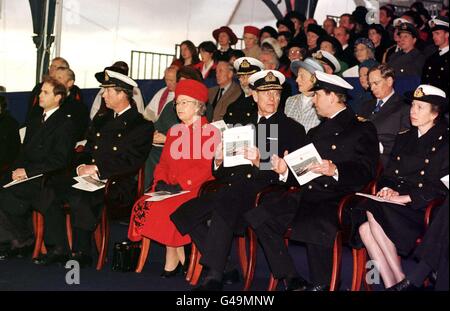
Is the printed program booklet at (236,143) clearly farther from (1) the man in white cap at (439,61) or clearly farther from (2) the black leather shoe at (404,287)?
(1) the man in white cap at (439,61)

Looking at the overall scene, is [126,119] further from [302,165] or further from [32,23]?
[32,23]

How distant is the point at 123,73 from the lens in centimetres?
832

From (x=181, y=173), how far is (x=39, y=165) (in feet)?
4.63

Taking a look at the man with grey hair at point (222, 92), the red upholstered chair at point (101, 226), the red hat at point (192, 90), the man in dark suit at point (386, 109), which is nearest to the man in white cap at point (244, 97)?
the man with grey hair at point (222, 92)

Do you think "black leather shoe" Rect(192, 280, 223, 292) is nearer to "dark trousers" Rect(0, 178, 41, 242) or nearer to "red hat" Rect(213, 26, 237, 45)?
"dark trousers" Rect(0, 178, 41, 242)

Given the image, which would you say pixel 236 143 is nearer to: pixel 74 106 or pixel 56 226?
pixel 56 226

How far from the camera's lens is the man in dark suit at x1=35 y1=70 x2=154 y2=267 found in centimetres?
789

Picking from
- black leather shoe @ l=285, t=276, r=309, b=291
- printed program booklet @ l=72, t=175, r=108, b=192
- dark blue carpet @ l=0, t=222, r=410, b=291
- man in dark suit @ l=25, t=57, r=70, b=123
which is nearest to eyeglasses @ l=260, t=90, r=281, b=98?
dark blue carpet @ l=0, t=222, r=410, b=291

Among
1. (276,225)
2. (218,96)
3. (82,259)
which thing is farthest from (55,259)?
(218,96)

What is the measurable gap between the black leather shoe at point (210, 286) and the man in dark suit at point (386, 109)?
69.9 inches

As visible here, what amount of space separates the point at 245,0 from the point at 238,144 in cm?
709

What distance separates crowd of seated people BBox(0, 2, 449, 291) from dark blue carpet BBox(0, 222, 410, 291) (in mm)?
193

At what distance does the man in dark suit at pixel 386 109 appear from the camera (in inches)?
299

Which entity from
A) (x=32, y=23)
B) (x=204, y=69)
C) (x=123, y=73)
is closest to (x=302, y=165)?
(x=123, y=73)
